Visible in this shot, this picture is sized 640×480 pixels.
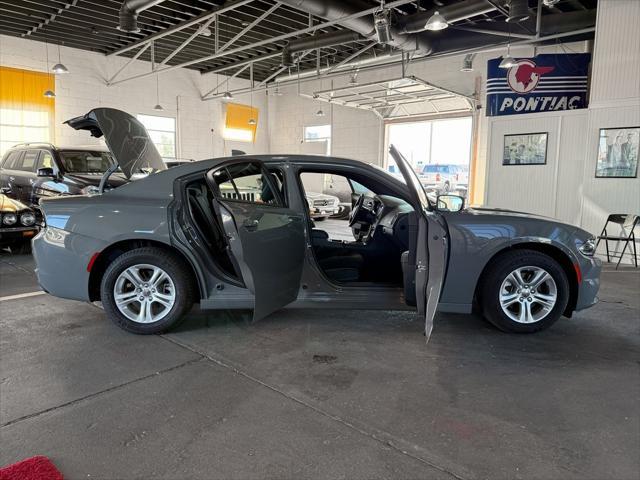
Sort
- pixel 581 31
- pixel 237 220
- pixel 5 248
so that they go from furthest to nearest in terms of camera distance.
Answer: pixel 581 31 < pixel 5 248 < pixel 237 220

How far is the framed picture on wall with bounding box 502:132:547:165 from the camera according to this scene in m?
8.59

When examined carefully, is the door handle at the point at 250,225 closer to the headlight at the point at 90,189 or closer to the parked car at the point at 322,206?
the headlight at the point at 90,189

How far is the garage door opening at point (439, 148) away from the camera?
15085 mm

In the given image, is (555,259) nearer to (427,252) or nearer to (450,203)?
(450,203)

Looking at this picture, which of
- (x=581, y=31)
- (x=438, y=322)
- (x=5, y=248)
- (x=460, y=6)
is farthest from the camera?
(x=581, y=31)

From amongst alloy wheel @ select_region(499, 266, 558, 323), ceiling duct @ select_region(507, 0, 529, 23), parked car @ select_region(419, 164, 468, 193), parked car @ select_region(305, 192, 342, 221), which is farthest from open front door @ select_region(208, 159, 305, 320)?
parked car @ select_region(419, 164, 468, 193)

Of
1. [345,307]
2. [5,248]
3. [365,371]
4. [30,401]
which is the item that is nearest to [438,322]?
[345,307]

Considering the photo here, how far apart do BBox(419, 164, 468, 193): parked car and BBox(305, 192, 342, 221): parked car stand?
460 centimetres

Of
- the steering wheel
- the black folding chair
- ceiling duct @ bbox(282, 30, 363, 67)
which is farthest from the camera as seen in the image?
ceiling duct @ bbox(282, 30, 363, 67)

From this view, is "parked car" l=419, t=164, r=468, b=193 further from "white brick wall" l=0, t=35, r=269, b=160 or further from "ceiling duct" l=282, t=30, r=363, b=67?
"white brick wall" l=0, t=35, r=269, b=160

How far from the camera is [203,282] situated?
11.5ft

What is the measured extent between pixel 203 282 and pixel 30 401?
4.27ft

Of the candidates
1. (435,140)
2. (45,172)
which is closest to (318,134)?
(435,140)

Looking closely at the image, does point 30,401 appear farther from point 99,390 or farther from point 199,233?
point 199,233
